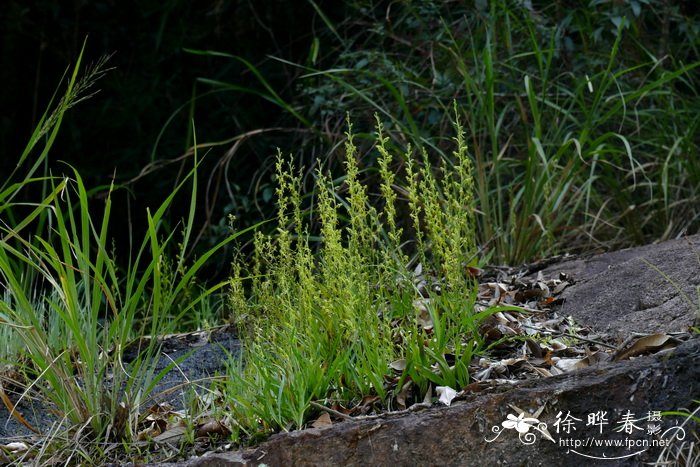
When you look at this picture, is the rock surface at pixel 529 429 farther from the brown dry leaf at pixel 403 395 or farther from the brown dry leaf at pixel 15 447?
the brown dry leaf at pixel 15 447

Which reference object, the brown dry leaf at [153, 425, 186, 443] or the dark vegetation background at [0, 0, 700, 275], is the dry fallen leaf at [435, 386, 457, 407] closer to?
the brown dry leaf at [153, 425, 186, 443]

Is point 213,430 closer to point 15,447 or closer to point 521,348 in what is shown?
point 15,447

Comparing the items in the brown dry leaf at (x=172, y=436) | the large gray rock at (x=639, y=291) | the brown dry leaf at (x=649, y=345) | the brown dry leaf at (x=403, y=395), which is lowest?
the brown dry leaf at (x=172, y=436)

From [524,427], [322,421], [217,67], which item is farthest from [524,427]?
[217,67]

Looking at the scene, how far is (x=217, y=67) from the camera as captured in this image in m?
6.08

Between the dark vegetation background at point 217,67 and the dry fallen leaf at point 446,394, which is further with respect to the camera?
the dark vegetation background at point 217,67

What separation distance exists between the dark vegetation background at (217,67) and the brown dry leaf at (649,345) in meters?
2.80

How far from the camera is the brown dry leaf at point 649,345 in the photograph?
2.17m

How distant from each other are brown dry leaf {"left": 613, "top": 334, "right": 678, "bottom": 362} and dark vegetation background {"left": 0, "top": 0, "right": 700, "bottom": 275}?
2805mm

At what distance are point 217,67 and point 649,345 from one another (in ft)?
14.7

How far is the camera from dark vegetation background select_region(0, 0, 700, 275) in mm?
5062

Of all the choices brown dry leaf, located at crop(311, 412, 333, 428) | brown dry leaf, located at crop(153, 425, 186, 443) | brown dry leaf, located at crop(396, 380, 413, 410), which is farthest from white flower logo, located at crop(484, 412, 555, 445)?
brown dry leaf, located at crop(153, 425, 186, 443)

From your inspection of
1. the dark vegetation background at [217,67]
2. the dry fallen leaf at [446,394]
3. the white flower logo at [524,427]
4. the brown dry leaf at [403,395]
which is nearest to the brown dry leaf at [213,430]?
the brown dry leaf at [403,395]

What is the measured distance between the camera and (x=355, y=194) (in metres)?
2.46
